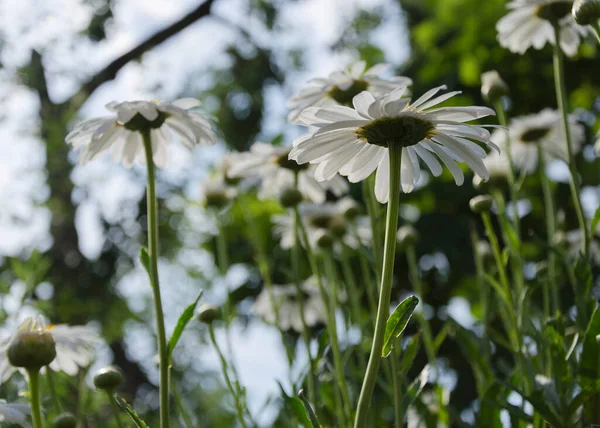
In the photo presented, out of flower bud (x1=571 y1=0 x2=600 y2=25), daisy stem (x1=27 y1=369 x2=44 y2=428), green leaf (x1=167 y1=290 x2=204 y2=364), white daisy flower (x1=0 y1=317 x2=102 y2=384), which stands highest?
flower bud (x1=571 y1=0 x2=600 y2=25)

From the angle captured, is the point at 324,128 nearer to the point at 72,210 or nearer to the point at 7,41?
the point at 7,41

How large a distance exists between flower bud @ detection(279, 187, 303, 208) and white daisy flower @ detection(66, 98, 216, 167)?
11.6 inches

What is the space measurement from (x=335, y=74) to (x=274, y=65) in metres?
4.31

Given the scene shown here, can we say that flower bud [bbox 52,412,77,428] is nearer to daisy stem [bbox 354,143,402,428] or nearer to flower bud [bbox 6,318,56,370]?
flower bud [bbox 6,318,56,370]

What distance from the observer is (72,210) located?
4574mm

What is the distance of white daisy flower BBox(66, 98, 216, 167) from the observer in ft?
3.95

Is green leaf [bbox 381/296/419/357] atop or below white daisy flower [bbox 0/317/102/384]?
atop

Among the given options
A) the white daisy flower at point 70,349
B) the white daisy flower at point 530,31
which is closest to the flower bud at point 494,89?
the white daisy flower at point 530,31

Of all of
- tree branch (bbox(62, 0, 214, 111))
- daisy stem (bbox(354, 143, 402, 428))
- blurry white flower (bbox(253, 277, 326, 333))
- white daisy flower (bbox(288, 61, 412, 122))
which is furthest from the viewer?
tree branch (bbox(62, 0, 214, 111))

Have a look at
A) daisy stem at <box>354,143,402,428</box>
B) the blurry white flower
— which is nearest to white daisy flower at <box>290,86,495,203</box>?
daisy stem at <box>354,143,402,428</box>

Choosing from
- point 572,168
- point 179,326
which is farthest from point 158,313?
point 572,168

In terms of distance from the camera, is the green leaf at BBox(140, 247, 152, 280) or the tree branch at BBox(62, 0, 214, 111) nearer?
the green leaf at BBox(140, 247, 152, 280)

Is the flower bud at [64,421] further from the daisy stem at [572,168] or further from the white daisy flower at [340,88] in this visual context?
the daisy stem at [572,168]

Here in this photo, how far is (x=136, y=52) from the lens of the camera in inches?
200
